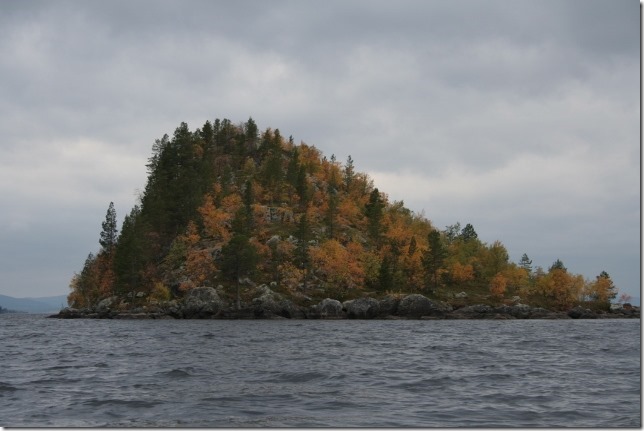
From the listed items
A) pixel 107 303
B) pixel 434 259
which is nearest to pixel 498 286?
pixel 434 259

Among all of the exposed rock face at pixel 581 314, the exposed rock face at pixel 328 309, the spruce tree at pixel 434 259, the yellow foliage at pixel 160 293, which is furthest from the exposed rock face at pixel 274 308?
the exposed rock face at pixel 581 314

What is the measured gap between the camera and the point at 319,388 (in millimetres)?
26578

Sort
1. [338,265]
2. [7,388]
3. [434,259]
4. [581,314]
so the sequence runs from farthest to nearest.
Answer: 1. [434,259]
2. [338,265]
3. [581,314]
4. [7,388]

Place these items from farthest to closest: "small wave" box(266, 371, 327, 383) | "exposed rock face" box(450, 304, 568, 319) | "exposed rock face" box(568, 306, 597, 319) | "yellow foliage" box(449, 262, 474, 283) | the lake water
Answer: "yellow foliage" box(449, 262, 474, 283) < "exposed rock face" box(568, 306, 597, 319) < "exposed rock face" box(450, 304, 568, 319) < "small wave" box(266, 371, 327, 383) < the lake water

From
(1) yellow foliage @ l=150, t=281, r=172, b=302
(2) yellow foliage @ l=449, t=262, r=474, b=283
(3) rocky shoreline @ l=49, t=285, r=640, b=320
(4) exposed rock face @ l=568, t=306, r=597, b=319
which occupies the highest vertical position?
(2) yellow foliage @ l=449, t=262, r=474, b=283

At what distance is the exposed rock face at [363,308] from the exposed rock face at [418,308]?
20.1 ft

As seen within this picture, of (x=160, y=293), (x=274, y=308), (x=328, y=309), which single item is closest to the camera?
(x=274, y=308)

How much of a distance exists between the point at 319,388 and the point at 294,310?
105039mm

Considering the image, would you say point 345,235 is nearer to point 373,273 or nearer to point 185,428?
point 373,273

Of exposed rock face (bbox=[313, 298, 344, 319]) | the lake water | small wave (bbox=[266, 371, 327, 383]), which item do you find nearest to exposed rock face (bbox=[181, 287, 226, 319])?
exposed rock face (bbox=[313, 298, 344, 319])

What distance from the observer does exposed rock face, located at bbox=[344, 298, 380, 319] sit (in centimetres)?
13275

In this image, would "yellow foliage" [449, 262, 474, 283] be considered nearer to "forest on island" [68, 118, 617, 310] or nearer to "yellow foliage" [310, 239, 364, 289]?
"forest on island" [68, 118, 617, 310]

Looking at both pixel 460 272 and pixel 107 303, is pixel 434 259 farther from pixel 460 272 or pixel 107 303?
pixel 107 303

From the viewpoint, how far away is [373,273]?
158875 mm
